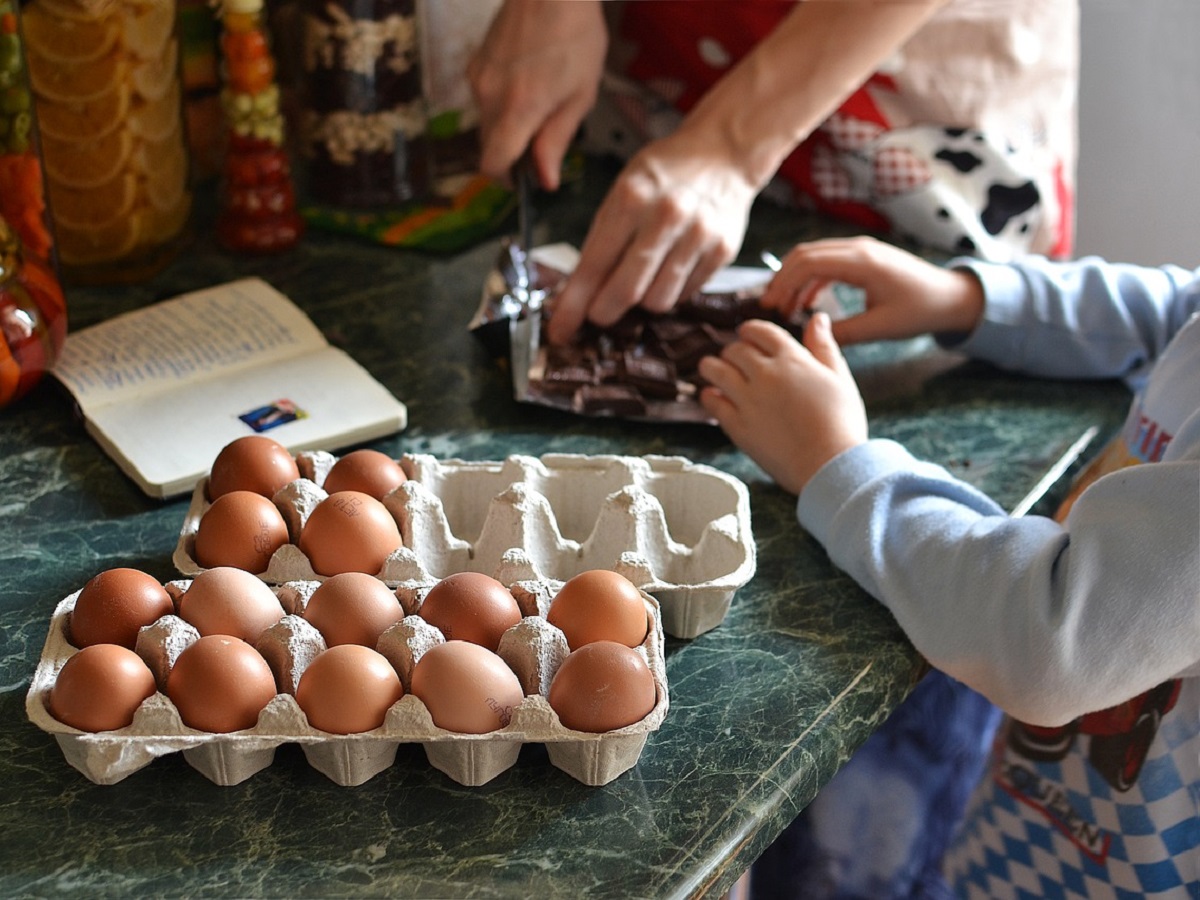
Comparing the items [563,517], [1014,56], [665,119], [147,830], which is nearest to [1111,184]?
[1014,56]

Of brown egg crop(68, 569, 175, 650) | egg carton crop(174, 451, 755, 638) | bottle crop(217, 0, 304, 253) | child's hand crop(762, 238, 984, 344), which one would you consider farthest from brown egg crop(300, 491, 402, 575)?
bottle crop(217, 0, 304, 253)

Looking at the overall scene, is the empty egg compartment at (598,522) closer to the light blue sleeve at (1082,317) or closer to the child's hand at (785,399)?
the child's hand at (785,399)

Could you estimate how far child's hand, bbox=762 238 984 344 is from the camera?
1.40m

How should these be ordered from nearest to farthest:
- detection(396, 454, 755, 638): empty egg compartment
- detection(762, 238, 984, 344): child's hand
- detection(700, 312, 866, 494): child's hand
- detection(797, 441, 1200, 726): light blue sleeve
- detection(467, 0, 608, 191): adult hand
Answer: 1. detection(797, 441, 1200, 726): light blue sleeve
2. detection(396, 454, 755, 638): empty egg compartment
3. detection(700, 312, 866, 494): child's hand
4. detection(762, 238, 984, 344): child's hand
5. detection(467, 0, 608, 191): adult hand

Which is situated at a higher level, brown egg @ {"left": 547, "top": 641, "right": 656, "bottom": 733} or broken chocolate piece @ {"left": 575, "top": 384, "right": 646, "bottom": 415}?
brown egg @ {"left": 547, "top": 641, "right": 656, "bottom": 733}

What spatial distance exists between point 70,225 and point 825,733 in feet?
3.37

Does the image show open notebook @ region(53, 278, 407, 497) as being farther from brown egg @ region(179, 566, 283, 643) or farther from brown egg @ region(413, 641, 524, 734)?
brown egg @ region(413, 641, 524, 734)

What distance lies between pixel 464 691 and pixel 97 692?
23cm

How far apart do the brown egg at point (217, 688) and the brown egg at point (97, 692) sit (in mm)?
25

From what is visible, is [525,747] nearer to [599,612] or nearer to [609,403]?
[599,612]

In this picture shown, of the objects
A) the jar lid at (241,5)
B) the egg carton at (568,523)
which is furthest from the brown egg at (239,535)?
the jar lid at (241,5)

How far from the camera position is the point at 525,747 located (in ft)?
2.85

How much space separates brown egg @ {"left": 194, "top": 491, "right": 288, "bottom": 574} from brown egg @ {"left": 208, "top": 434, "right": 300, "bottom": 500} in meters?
0.05

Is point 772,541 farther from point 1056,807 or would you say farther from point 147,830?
point 147,830
